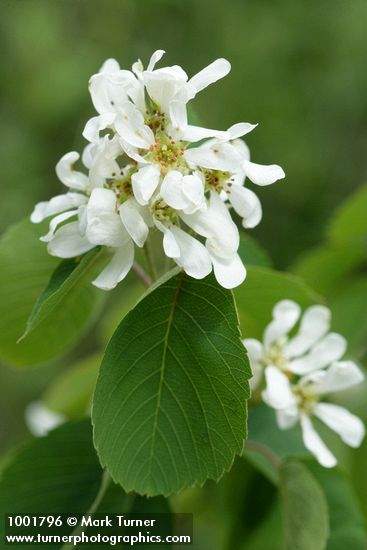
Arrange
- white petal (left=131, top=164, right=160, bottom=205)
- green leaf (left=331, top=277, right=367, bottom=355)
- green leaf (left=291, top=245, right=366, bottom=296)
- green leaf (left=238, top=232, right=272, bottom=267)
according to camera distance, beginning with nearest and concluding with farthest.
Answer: white petal (left=131, top=164, right=160, bottom=205), green leaf (left=238, top=232, right=272, bottom=267), green leaf (left=331, top=277, right=367, bottom=355), green leaf (left=291, top=245, right=366, bottom=296)

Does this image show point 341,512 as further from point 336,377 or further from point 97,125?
point 97,125

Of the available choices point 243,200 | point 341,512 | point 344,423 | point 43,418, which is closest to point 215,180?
point 243,200

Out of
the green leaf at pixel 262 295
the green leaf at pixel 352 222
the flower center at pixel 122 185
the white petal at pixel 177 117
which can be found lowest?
the green leaf at pixel 262 295

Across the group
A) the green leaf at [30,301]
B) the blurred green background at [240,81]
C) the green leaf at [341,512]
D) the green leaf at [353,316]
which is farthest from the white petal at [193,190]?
the blurred green background at [240,81]

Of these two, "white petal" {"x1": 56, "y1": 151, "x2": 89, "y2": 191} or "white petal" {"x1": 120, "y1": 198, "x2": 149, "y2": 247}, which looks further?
"white petal" {"x1": 56, "y1": 151, "x2": 89, "y2": 191}

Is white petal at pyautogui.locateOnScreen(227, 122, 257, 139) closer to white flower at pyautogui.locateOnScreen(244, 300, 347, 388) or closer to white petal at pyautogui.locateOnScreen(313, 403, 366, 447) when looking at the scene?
white flower at pyautogui.locateOnScreen(244, 300, 347, 388)

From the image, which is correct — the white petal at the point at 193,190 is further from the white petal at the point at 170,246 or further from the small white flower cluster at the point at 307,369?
the small white flower cluster at the point at 307,369

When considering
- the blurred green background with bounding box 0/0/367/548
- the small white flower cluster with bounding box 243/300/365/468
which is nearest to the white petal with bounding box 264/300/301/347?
the small white flower cluster with bounding box 243/300/365/468
